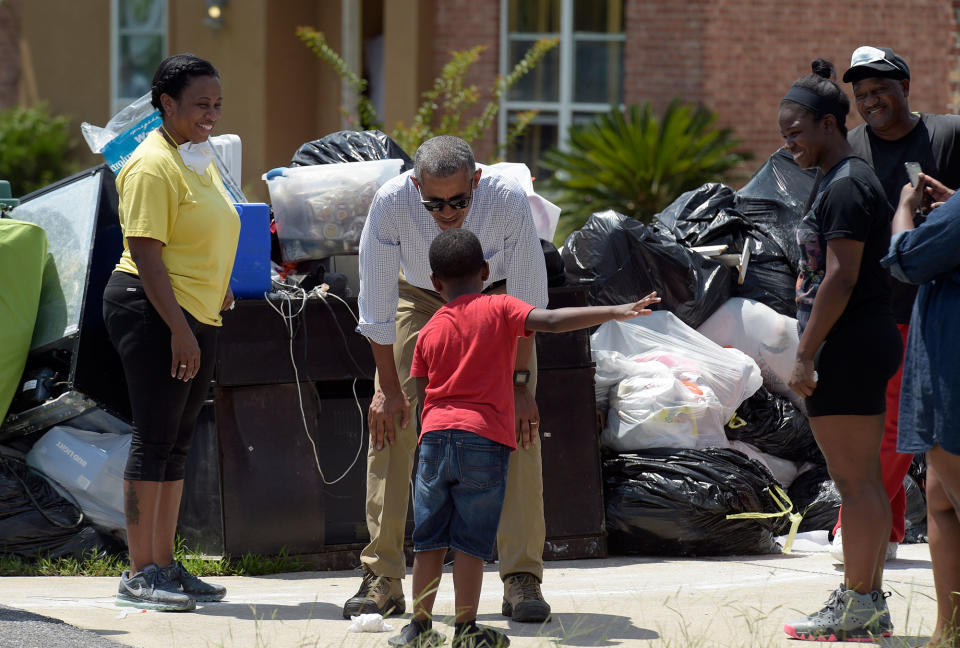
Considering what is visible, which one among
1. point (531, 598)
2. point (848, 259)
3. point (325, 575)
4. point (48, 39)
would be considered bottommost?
point (325, 575)

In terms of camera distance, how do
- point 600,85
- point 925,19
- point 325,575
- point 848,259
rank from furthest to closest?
point 600,85 < point 925,19 < point 325,575 < point 848,259

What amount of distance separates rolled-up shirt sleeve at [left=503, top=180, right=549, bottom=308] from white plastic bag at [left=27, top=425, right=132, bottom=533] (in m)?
2.06

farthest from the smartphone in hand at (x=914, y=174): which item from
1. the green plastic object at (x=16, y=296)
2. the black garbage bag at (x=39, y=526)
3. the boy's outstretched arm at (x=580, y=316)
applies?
the green plastic object at (x=16, y=296)

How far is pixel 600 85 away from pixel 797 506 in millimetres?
7224

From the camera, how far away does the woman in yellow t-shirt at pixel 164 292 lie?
3658 mm

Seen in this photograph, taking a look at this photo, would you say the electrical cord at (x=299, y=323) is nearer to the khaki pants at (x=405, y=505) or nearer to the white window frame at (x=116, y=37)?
the khaki pants at (x=405, y=505)

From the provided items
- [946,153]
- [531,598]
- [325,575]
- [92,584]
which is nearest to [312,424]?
[325,575]

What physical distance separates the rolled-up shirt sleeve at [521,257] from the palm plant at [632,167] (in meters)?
6.05

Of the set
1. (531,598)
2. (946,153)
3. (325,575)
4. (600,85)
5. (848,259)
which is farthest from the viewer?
(600,85)

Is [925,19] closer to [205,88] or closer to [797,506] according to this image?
[797,506]

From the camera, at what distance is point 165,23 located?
481 inches

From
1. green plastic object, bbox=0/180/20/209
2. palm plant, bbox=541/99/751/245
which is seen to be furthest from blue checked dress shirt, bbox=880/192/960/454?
palm plant, bbox=541/99/751/245

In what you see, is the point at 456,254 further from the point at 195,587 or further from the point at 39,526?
the point at 39,526

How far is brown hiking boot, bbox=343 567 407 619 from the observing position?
11.9ft
